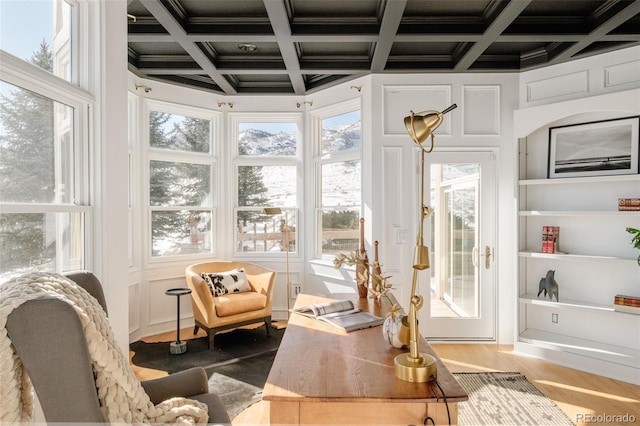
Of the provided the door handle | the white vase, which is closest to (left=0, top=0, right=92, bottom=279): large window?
the white vase

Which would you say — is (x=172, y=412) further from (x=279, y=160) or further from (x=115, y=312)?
(x=279, y=160)

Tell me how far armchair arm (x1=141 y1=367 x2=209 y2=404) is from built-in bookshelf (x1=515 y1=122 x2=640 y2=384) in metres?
3.25

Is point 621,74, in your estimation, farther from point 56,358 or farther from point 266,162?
point 56,358

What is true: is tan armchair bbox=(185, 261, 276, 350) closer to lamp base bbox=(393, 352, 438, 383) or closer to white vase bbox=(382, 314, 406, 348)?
white vase bbox=(382, 314, 406, 348)

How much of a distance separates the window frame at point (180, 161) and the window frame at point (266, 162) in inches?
7.8

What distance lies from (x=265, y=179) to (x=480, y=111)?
2699 millimetres

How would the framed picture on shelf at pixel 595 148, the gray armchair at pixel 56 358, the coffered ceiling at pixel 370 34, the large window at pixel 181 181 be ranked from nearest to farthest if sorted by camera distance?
the gray armchair at pixel 56 358, the coffered ceiling at pixel 370 34, the framed picture on shelf at pixel 595 148, the large window at pixel 181 181

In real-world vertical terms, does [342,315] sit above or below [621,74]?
below

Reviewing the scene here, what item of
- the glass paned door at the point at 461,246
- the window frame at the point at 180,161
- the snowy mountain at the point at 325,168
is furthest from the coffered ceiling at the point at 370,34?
the glass paned door at the point at 461,246

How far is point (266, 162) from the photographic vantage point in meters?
4.89

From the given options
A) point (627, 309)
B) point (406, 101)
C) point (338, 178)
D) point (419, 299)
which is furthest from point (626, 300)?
point (338, 178)

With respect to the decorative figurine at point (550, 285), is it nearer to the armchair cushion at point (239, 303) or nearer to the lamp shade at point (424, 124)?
the armchair cushion at point (239, 303)

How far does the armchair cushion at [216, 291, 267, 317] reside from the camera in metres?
3.81

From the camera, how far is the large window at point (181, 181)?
4363mm
